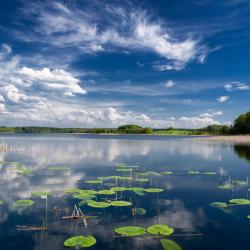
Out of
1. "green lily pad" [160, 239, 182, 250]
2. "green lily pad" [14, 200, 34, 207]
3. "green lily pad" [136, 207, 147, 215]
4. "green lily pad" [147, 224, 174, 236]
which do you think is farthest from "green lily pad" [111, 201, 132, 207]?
"green lily pad" [160, 239, 182, 250]

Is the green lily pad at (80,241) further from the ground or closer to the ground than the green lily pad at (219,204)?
closer to the ground

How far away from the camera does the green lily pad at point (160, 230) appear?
1069cm

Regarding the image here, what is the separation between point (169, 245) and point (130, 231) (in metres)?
1.70

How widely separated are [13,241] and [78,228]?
247cm

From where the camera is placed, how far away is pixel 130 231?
10.8m

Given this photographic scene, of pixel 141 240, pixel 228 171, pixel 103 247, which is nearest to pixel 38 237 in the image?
pixel 103 247

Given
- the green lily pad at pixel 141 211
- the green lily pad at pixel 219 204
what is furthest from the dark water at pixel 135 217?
the green lily pad at pixel 219 204

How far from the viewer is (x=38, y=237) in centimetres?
1066

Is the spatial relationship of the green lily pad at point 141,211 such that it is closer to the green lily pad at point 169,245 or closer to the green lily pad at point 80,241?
the green lily pad at point 169,245

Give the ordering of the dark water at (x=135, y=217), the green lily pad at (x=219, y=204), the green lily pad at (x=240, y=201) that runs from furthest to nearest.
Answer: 1. the green lily pad at (x=240, y=201)
2. the green lily pad at (x=219, y=204)
3. the dark water at (x=135, y=217)

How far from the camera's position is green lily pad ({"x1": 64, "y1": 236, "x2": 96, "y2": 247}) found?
9.59m

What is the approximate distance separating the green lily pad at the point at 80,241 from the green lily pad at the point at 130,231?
128cm

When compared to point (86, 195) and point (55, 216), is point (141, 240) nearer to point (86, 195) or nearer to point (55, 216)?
point (55, 216)

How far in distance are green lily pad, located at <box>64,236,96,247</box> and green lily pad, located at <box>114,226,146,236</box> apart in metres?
1.28
